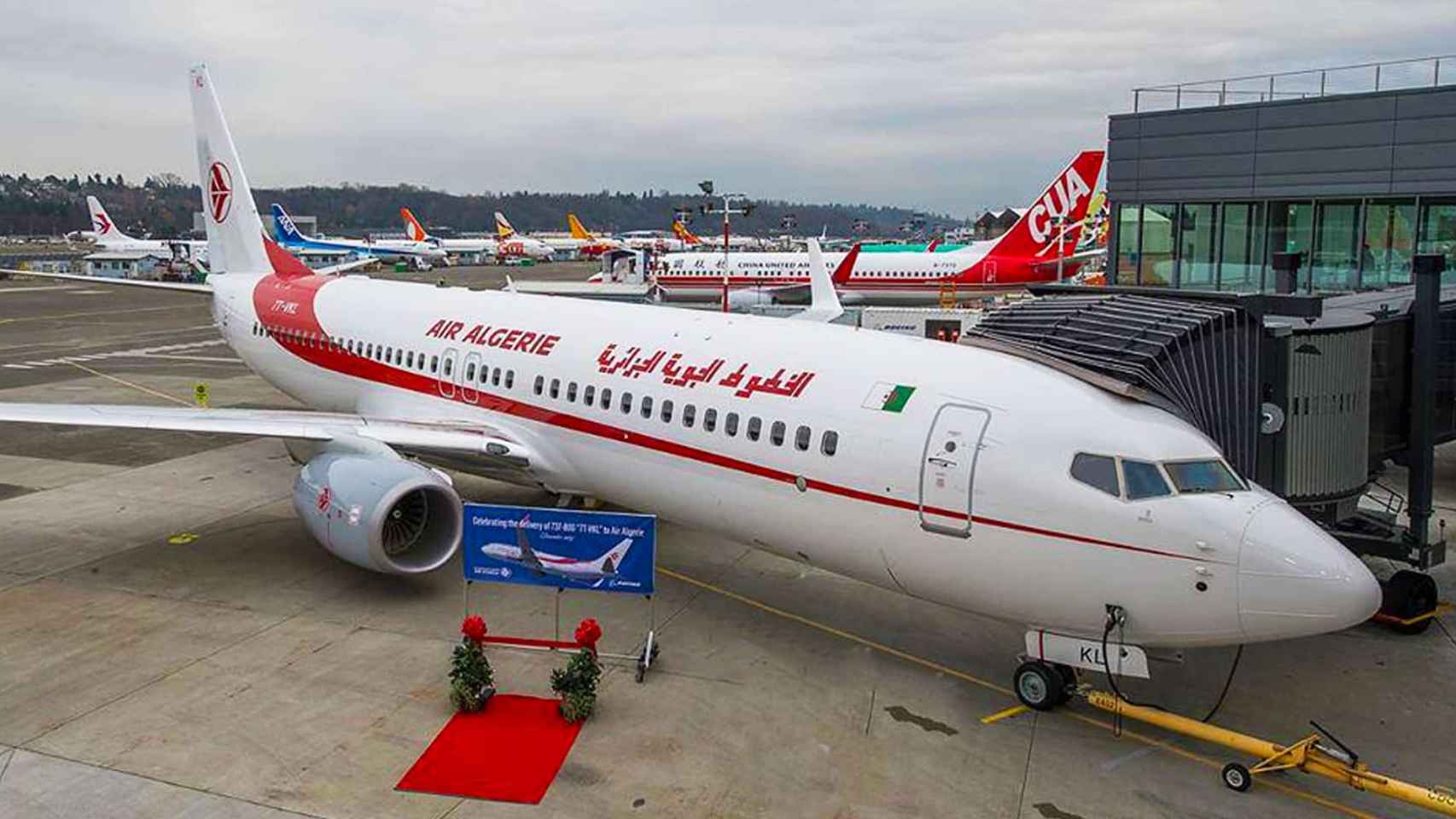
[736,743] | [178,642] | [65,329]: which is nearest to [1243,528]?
[736,743]

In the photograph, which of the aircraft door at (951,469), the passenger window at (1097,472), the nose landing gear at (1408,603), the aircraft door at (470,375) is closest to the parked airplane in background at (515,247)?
the aircraft door at (470,375)

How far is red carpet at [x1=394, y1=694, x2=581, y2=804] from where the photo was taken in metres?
9.93

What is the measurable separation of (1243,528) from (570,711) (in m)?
6.81

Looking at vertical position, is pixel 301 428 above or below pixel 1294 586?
above

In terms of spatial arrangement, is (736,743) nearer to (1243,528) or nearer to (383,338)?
(1243,528)

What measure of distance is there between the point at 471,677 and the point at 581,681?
1185 millimetres

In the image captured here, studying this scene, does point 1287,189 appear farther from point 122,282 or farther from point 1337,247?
point 122,282

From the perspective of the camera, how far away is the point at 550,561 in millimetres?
12844

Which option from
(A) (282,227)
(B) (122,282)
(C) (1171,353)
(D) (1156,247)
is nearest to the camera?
(C) (1171,353)

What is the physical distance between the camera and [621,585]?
12.6 m

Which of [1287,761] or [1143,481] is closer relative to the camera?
[1287,761]

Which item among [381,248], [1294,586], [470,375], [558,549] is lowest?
[558,549]

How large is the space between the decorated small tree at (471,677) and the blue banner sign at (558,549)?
4.47 ft

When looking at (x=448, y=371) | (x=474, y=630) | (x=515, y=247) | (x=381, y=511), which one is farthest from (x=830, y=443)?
(x=515, y=247)
